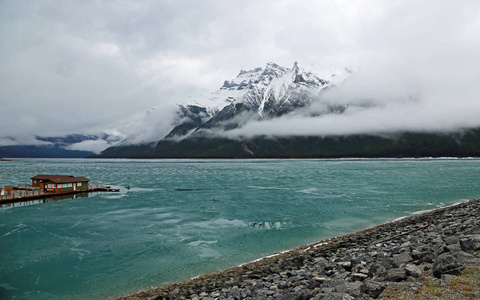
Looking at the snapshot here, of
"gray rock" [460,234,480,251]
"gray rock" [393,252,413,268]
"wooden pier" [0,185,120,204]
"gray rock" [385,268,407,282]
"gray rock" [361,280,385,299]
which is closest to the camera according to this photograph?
"gray rock" [361,280,385,299]

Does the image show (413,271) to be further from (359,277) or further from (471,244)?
(471,244)

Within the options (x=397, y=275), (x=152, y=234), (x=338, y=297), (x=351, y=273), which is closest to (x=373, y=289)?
(x=338, y=297)

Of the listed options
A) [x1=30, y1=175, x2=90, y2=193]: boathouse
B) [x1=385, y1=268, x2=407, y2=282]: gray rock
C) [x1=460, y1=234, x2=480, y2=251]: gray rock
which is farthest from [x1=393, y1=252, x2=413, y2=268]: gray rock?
[x1=30, y1=175, x2=90, y2=193]: boathouse

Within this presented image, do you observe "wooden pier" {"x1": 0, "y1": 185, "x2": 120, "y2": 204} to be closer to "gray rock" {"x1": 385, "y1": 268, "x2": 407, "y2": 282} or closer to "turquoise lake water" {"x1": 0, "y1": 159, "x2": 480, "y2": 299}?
"turquoise lake water" {"x1": 0, "y1": 159, "x2": 480, "y2": 299}

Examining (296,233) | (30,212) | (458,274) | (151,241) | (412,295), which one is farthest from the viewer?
(30,212)

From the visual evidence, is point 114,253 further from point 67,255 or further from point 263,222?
point 263,222

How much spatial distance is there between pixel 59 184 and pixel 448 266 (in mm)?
78011

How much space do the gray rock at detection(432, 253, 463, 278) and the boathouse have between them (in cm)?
7704

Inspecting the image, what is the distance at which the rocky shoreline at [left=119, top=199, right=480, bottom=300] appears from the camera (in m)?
11.0

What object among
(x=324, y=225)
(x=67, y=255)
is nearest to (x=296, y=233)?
(x=324, y=225)

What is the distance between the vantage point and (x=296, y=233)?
Answer: 3275 cm

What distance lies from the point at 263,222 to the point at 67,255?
852 inches

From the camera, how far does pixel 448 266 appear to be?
36.3ft

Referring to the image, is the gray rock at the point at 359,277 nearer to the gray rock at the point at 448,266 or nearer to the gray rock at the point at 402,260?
the gray rock at the point at 402,260
